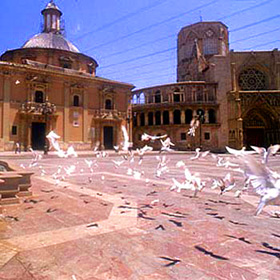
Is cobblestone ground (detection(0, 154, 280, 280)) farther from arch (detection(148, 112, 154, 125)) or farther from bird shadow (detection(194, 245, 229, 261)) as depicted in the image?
arch (detection(148, 112, 154, 125))

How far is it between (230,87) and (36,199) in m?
40.2

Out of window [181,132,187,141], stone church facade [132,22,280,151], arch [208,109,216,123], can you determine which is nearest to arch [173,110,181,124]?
stone church facade [132,22,280,151]

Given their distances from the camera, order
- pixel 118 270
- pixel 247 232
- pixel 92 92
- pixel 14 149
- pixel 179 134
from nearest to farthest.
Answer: pixel 118 270, pixel 247 232, pixel 14 149, pixel 92 92, pixel 179 134

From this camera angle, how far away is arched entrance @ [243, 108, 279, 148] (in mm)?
40206

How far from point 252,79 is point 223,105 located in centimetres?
782

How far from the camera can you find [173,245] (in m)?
3.25

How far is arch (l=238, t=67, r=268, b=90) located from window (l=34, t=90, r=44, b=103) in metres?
31.6

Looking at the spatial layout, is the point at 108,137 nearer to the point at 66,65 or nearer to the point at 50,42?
the point at 66,65

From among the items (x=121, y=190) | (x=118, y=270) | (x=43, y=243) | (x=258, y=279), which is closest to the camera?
(x=258, y=279)

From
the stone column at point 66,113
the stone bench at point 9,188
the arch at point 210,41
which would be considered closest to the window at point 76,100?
the stone column at point 66,113

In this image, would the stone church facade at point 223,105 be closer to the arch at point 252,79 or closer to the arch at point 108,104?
the arch at point 252,79

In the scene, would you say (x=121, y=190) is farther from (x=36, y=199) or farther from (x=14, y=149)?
(x=14, y=149)

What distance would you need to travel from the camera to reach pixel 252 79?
42656 millimetres

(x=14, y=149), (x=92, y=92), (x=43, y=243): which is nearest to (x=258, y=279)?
(x=43, y=243)
